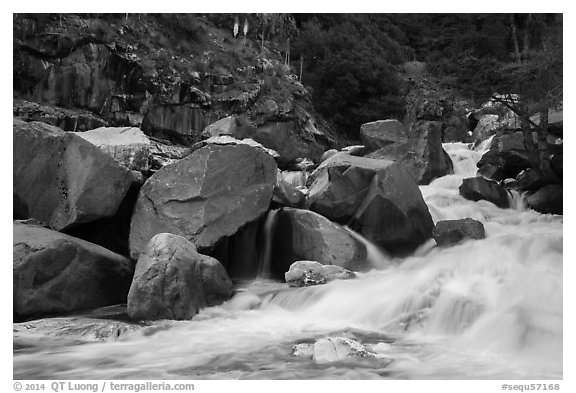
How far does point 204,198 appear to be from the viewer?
24.5ft

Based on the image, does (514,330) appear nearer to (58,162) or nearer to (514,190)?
(58,162)

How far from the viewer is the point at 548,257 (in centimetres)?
616

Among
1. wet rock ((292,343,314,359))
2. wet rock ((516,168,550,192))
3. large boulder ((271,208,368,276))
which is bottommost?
wet rock ((292,343,314,359))

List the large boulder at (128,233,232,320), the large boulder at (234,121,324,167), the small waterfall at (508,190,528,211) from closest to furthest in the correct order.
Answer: the large boulder at (128,233,232,320) < the small waterfall at (508,190,528,211) < the large boulder at (234,121,324,167)

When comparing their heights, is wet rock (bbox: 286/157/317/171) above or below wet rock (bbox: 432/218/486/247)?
above

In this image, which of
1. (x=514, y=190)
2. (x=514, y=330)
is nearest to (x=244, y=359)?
(x=514, y=330)

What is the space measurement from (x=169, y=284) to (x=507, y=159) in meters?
9.37

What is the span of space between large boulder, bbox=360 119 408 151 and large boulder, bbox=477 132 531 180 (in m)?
3.25

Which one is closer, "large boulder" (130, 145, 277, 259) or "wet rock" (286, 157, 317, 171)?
"large boulder" (130, 145, 277, 259)

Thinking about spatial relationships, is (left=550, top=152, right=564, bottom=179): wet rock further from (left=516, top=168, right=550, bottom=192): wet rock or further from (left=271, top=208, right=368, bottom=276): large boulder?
(left=271, top=208, right=368, bottom=276): large boulder

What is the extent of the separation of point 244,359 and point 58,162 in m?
4.64

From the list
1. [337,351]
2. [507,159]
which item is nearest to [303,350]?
[337,351]

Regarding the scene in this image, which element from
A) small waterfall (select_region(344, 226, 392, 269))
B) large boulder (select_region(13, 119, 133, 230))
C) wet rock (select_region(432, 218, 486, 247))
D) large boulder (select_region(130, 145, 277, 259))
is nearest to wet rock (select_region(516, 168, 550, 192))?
wet rock (select_region(432, 218, 486, 247))

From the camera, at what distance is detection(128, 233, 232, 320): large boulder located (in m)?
5.47
